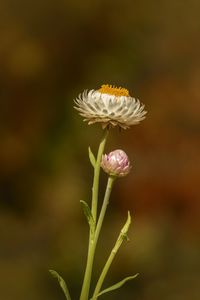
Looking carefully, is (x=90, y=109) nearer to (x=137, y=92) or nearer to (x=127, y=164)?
(x=127, y=164)

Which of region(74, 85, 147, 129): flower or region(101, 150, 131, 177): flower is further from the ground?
region(74, 85, 147, 129): flower

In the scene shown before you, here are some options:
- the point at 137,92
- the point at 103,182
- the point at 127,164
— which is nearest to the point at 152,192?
the point at 103,182

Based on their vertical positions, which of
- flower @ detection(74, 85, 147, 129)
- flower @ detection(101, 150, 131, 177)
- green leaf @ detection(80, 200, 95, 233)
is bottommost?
green leaf @ detection(80, 200, 95, 233)

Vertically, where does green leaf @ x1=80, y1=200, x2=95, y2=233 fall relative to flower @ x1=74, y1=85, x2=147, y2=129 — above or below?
below

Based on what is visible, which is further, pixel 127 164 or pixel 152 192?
pixel 152 192
